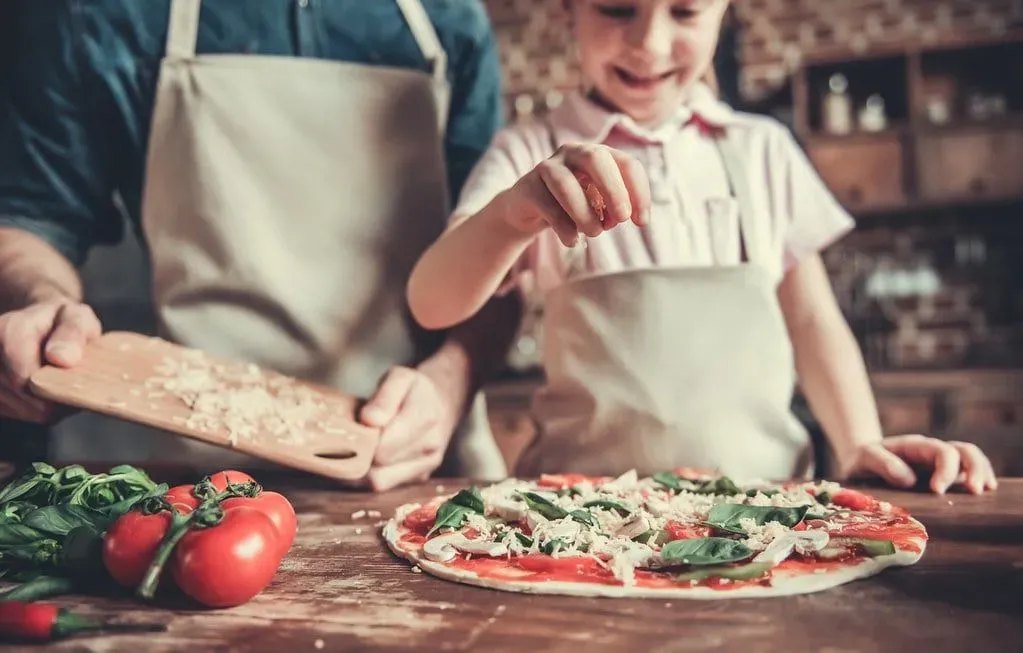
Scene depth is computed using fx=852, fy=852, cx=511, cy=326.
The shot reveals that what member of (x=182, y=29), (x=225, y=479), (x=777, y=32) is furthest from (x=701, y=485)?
(x=777, y=32)

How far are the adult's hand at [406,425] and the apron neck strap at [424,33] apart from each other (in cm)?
50

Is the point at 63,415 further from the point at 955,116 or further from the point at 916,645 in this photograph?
the point at 955,116

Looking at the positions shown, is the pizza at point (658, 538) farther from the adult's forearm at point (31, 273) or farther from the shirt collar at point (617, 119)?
the adult's forearm at point (31, 273)

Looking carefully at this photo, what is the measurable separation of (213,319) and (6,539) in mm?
559

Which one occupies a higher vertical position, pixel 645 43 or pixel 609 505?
pixel 645 43

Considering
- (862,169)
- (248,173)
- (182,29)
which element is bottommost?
(862,169)

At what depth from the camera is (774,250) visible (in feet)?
3.84

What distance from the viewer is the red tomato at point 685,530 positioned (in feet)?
2.33

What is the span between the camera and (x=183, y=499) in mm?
685

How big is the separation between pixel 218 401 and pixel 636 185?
0.51m

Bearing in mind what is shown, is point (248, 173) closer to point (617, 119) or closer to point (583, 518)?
point (617, 119)

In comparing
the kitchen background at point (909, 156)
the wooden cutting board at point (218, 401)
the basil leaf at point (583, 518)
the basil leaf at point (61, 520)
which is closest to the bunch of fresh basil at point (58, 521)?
the basil leaf at point (61, 520)

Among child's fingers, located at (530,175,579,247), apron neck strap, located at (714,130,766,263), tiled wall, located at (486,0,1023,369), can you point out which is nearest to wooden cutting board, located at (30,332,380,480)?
child's fingers, located at (530,175,579,247)

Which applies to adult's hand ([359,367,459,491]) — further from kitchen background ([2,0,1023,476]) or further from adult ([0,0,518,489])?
kitchen background ([2,0,1023,476])
